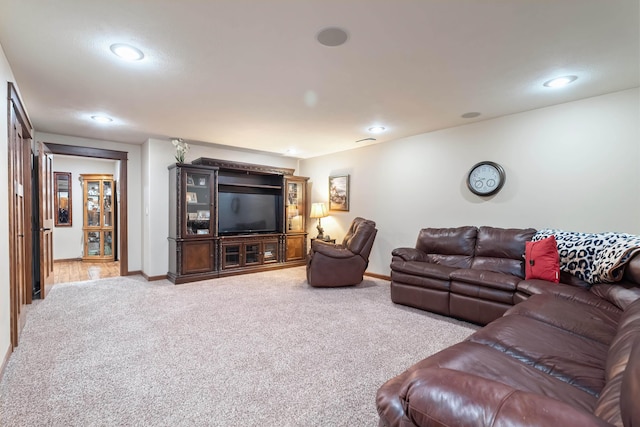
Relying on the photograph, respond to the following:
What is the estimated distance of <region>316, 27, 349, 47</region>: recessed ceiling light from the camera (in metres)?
1.92

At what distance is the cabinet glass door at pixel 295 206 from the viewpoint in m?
6.07

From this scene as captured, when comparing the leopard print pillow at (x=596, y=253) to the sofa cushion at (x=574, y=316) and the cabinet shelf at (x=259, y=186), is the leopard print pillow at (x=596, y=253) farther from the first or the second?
the cabinet shelf at (x=259, y=186)

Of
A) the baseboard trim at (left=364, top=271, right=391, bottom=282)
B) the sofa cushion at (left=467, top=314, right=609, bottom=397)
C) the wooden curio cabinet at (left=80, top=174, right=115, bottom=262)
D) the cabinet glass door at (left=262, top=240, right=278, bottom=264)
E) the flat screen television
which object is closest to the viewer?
the sofa cushion at (left=467, top=314, right=609, bottom=397)

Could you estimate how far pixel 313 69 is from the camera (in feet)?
8.02

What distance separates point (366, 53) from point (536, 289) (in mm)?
2485

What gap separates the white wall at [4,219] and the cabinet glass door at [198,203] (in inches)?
101

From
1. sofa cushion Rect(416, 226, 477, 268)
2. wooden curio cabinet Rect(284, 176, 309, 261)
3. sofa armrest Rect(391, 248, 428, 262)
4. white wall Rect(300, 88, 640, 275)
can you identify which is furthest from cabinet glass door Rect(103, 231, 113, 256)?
sofa cushion Rect(416, 226, 477, 268)

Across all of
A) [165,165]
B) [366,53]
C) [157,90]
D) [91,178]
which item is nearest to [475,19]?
[366,53]

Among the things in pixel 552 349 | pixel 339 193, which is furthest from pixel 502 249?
pixel 339 193

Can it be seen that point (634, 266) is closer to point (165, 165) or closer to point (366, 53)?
point (366, 53)

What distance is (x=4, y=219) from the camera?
2.22 m

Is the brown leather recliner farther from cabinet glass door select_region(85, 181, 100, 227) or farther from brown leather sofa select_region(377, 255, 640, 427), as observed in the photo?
cabinet glass door select_region(85, 181, 100, 227)

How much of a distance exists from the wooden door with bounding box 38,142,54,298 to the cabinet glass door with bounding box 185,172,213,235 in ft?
5.83

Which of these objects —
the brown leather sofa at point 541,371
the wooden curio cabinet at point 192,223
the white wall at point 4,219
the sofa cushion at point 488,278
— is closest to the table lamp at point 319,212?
the wooden curio cabinet at point 192,223
